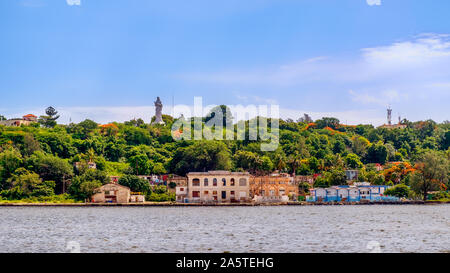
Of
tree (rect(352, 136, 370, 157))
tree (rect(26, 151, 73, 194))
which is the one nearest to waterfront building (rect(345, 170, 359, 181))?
tree (rect(352, 136, 370, 157))

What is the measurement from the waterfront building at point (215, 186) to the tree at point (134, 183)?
21.2 ft

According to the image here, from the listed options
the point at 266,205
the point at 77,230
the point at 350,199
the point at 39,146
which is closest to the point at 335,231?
the point at 77,230

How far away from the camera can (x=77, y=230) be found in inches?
1647

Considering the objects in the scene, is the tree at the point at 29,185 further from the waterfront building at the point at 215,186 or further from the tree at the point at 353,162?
the tree at the point at 353,162

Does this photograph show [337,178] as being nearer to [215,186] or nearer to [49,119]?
[215,186]

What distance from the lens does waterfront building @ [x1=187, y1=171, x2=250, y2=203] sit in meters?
80.8

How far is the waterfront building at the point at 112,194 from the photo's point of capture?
7988 cm

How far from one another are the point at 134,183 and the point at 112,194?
12.0 feet

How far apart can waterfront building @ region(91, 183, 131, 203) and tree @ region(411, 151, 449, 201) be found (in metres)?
40.7

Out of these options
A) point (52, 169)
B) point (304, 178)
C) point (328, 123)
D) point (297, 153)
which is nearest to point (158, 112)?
point (328, 123)

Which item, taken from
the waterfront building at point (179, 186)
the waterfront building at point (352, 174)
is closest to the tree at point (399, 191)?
the waterfront building at point (352, 174)

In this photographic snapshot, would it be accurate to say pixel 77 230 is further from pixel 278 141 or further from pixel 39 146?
pixel 278 141

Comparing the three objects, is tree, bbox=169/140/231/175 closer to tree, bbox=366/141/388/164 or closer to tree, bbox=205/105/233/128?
tree, bbox=205/105/233/128
